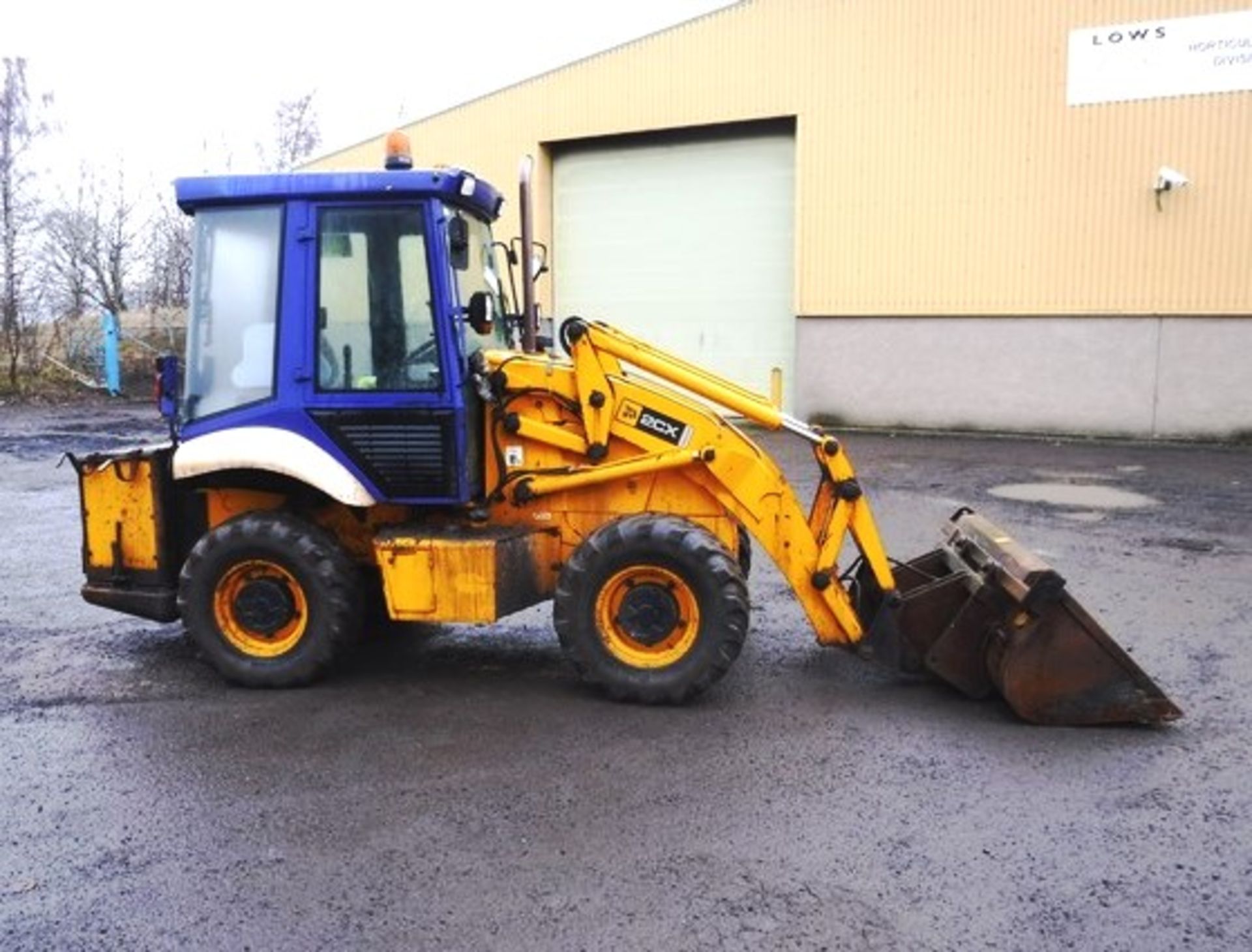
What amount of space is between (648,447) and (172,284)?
3277 cm

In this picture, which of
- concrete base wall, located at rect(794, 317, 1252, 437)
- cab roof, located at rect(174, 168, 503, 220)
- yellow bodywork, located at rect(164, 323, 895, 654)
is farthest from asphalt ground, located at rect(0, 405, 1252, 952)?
concrete base wall, located at rect(794, 317, 1252, 437)

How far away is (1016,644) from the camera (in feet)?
17.2

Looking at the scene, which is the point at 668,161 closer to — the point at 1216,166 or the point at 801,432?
the point at 1216,166

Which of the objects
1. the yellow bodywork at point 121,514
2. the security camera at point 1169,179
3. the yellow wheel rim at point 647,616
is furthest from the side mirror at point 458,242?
the security camera at point 1169,179

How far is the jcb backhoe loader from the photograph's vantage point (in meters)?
5.63

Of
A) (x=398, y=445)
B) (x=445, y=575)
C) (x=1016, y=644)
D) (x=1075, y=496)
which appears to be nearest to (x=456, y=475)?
(x=398, y=445)

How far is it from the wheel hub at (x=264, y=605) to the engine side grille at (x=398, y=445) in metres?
0.78

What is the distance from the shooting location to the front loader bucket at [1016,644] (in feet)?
17.0

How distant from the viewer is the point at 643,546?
5.55m

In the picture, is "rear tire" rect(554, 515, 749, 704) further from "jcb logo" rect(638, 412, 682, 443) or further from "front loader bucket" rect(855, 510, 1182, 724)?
"front loader bucket" rect(855, 510, 1182, 724)

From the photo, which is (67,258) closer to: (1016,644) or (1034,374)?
(1034,374)

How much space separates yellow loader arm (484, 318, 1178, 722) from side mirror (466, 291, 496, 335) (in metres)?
0.19

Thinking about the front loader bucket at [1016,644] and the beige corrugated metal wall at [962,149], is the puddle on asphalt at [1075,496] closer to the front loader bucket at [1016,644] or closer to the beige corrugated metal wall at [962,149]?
the beige corrugated metal wall at [962,149]

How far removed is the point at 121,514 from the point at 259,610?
1086 mm
